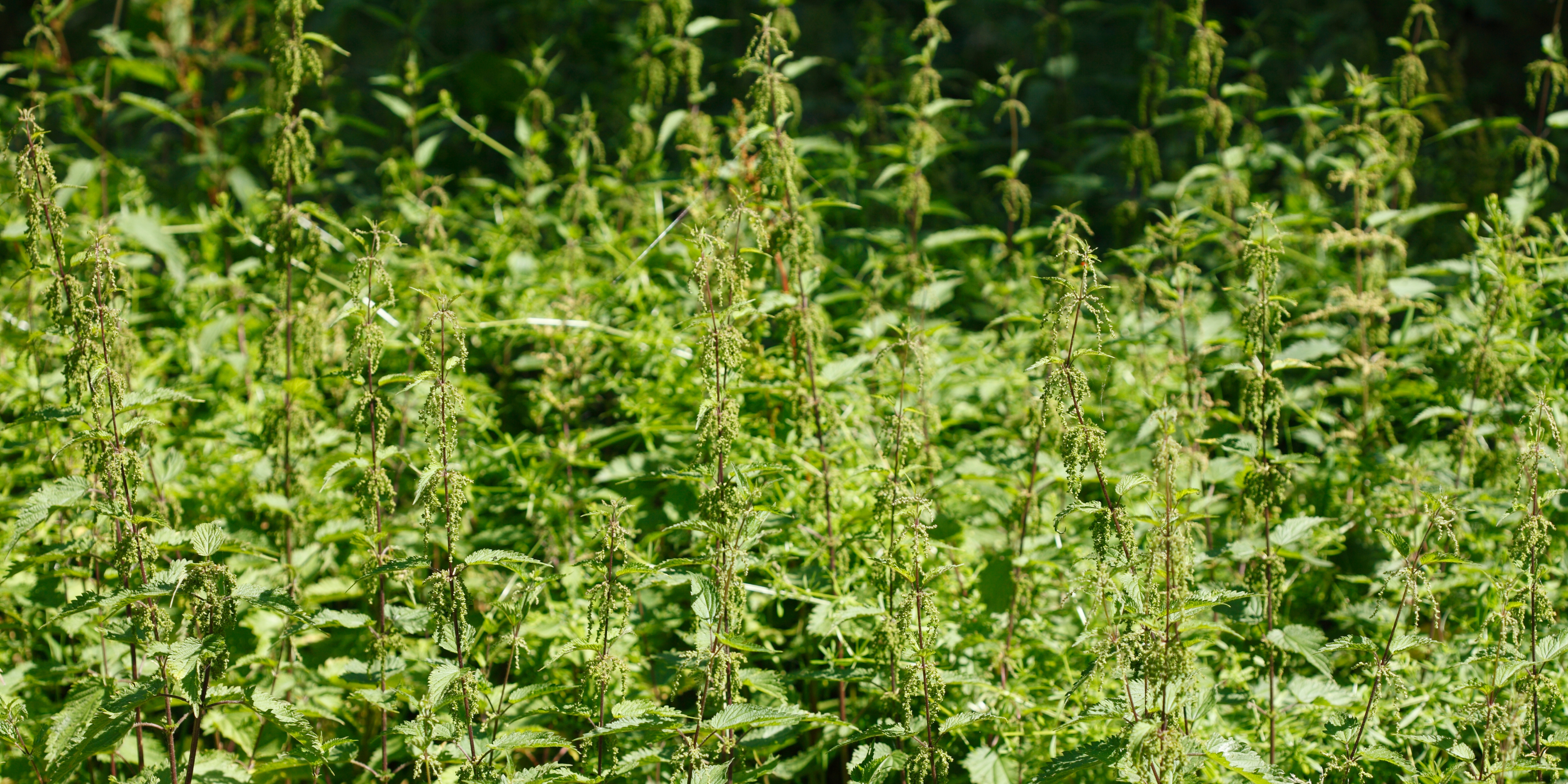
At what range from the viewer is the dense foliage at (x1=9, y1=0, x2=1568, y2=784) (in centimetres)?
202

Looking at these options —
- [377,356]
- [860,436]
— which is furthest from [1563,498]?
[377,356]

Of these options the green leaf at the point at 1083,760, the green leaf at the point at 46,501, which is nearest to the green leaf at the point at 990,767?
the green leaf at the point at 1083,760

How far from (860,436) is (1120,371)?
0.84m

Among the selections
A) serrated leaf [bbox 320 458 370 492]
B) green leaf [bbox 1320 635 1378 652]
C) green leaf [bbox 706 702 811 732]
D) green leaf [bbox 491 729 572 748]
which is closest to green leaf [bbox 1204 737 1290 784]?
green leaf [bbox 1320 635 1378 652]

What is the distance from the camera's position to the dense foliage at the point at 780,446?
2.02 meters

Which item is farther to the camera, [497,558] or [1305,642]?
[1305,642]

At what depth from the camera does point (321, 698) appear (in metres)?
2.66

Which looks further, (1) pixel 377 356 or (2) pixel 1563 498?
(2) pixel 1563 498

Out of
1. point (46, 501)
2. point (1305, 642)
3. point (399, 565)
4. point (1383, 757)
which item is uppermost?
point (46, 501)

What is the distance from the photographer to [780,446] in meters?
2.91

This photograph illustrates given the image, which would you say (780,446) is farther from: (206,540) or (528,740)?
(206,540)

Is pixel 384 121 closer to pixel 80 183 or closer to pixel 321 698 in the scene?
pixel 80 183

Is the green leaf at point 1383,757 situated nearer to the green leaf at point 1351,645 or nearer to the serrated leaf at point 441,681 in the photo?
the green leaf at point 1351,645

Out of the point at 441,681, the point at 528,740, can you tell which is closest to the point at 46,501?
the point at 441,681
